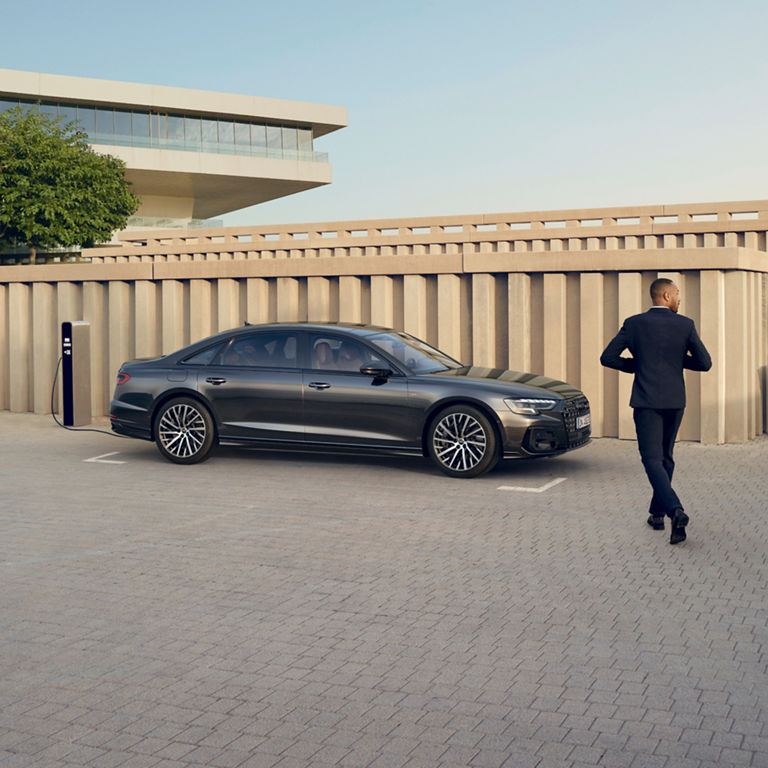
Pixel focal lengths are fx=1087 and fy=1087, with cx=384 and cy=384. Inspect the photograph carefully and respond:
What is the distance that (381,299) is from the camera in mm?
15047

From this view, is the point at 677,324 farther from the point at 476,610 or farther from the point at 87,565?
the point at 87,565

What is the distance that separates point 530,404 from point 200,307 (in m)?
7.28

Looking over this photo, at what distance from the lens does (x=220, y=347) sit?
1155cm

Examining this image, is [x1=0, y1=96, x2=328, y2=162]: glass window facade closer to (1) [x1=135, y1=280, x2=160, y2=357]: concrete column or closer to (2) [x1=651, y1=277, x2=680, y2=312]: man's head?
(1) [x1=135, y1=280, x2=160, y2=357]: concrete column

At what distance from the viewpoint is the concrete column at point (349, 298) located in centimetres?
1517

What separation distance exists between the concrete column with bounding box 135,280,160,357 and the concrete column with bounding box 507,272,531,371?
560 centimetres

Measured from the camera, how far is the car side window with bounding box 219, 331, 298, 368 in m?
11.3

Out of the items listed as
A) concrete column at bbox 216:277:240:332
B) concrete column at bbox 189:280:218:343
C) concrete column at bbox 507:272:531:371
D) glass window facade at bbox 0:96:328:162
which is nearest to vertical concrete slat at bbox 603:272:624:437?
concrete column at bbox 507:272:531:371

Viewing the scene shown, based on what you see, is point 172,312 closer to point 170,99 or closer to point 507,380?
point 507,380

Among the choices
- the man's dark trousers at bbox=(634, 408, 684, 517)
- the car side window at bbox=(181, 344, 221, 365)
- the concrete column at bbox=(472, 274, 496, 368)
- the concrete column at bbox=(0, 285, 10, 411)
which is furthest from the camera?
the concrete column at bbox=(0, 285, 10, 411)

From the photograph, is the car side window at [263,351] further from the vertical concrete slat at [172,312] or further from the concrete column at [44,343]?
the concrete column at [44,343]

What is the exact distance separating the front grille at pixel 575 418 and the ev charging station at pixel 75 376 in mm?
7661

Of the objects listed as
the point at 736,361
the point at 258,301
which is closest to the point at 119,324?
the point at 258,301

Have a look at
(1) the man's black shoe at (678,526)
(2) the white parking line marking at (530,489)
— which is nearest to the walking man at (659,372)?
(1) the man's black shoe at (678,526)
